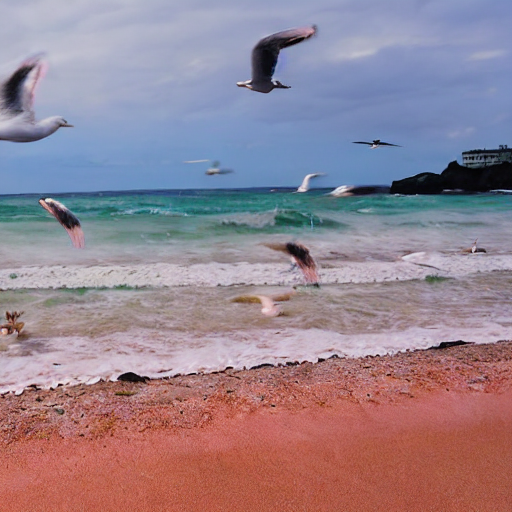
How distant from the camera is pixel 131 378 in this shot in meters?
3.24

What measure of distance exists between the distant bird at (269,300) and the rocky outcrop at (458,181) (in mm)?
42599

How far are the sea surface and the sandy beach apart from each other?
532mm

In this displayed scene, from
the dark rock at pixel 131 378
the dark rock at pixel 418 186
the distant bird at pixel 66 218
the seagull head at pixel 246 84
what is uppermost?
the dark rock at pixel 418 186

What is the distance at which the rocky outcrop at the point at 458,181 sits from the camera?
46188 mm

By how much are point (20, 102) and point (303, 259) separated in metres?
3.89

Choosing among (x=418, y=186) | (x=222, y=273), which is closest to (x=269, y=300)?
(x=222, y=273)

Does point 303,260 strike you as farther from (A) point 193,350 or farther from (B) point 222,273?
(A) point 193,350

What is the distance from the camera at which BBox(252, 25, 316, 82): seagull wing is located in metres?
5.06

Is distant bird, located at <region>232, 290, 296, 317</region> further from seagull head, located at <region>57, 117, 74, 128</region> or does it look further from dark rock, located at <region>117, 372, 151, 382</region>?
seagull head, located at <region>57, 117, 74, 128</region>

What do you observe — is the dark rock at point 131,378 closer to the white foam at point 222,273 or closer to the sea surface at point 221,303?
the sea surface at point 221,303

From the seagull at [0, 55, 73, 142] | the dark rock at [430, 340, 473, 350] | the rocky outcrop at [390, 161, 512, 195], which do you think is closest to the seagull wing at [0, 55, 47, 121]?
the seagull at [0, 55, 73, 142]

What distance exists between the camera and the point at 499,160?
169 ft

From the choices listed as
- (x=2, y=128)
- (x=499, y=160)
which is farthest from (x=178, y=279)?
(x=499, y=160)

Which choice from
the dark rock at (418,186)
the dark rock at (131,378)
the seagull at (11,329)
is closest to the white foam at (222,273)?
the seagull at (11,329)
